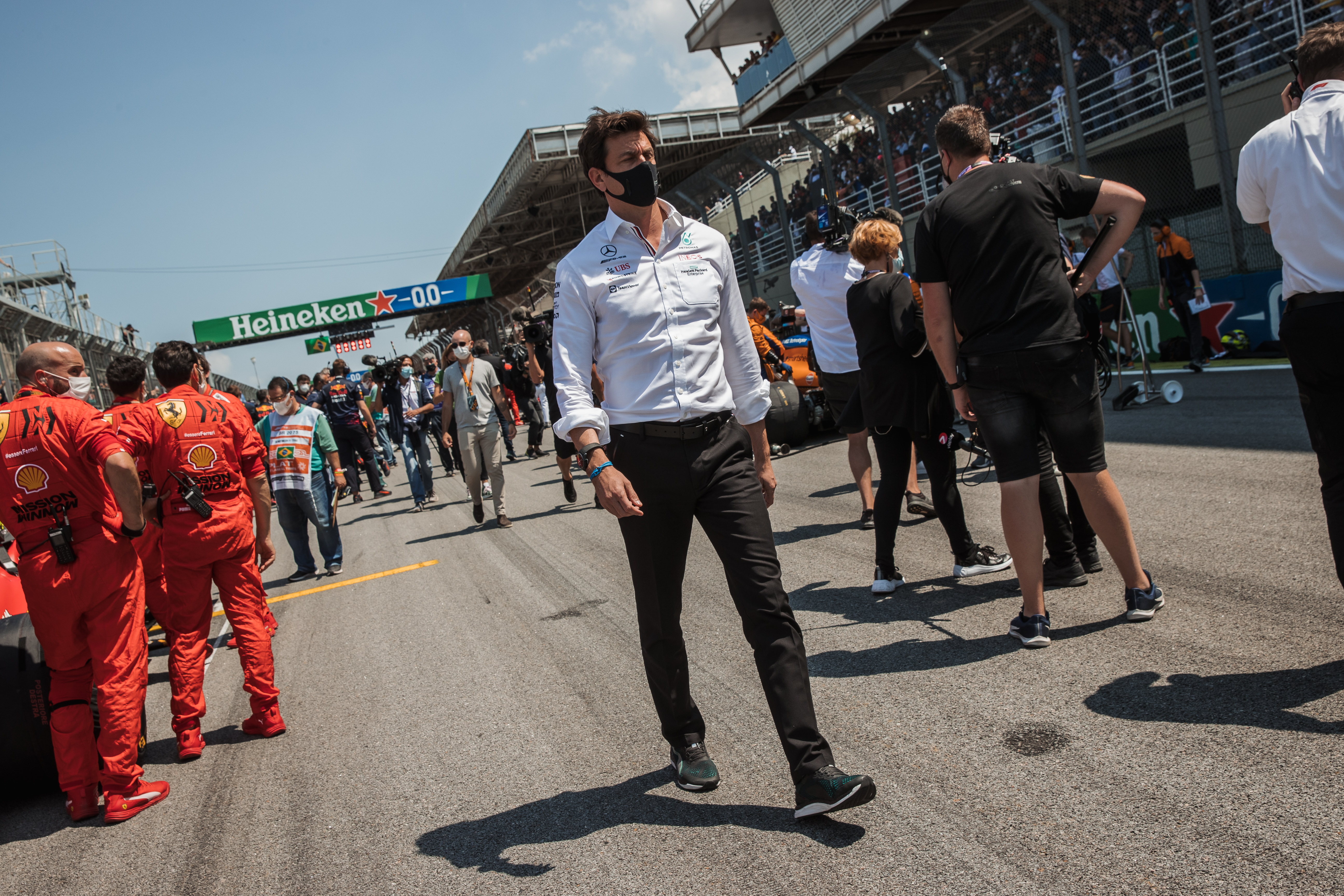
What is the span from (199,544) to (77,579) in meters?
0.69

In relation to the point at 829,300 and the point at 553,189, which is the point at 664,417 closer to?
the point at 829,300

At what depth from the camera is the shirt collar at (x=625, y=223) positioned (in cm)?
300

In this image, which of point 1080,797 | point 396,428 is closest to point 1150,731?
point 1080,797

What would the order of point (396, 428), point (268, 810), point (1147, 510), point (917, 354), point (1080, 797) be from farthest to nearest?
point (396, 428)
point (1147, 510)
point (917, 354)
point (268, 810)
point (1080, 797)

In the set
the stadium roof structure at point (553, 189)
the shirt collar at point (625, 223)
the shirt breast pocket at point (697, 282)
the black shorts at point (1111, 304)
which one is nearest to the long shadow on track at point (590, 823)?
the shirt breast pocket at point (697, 282)

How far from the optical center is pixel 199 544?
455 centimetres

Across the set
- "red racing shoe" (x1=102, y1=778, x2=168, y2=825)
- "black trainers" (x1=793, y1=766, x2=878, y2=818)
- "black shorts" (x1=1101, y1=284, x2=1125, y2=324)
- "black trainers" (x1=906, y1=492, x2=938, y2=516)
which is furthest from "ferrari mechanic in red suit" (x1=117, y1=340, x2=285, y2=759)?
"black shorts" (x1=1101, y1=284, x2=1125, y2=324)

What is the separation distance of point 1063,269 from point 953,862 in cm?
246

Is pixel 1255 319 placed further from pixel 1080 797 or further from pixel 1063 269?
pixel 1080 797

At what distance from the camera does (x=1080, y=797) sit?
2.67 meters

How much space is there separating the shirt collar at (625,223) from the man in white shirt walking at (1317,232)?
6.22 feet

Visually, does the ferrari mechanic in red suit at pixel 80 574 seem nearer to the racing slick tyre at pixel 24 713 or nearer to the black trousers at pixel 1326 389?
the racing slick tyre at pixel 24 713

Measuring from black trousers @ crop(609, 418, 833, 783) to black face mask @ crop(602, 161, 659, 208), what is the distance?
738 mm

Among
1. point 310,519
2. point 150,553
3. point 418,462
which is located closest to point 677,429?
point 150,553
